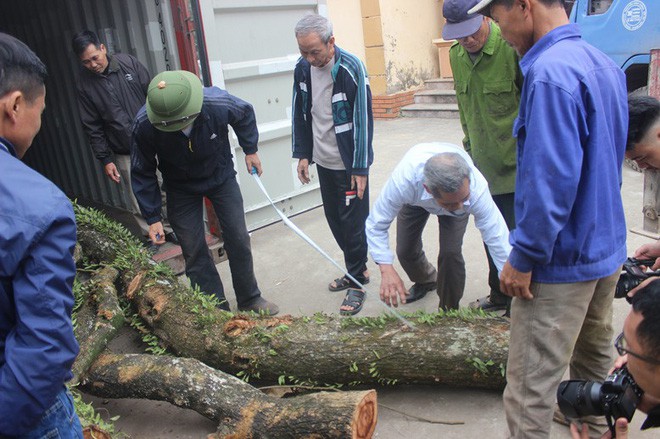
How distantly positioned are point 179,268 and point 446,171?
3.05 meters

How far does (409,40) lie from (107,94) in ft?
27.2

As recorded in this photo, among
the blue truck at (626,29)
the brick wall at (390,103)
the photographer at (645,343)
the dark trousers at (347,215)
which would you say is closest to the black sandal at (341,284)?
the dark trousers at (347,215)

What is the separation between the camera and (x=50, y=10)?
5734 mm

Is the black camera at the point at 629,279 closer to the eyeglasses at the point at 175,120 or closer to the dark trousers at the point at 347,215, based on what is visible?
the dark trousers at the point at 347,215

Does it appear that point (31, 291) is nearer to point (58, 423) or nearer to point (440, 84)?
point (58, 423)

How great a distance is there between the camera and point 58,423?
5.18 feet

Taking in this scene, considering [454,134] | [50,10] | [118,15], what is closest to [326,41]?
[118,15]

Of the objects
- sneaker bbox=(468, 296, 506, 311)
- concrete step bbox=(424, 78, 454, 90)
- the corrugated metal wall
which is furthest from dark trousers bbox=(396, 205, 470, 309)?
concrete step bbox=(424, 78, 454, 90)

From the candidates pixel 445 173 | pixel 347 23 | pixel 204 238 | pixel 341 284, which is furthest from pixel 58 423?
pixel 347 23

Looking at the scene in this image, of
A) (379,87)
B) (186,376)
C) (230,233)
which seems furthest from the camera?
(379,87)

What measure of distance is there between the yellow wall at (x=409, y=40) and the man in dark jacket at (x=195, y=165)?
8122 millimetres

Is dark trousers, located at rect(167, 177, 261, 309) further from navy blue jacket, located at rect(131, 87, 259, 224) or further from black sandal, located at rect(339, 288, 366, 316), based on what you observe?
black sandal, located at rect(339, 288, 366, 316)

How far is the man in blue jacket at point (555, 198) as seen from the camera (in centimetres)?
178

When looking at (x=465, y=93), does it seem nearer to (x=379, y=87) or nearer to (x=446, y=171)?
(x=446, y=171)
